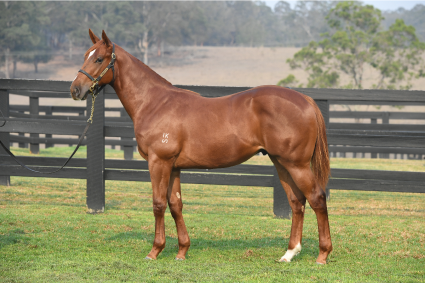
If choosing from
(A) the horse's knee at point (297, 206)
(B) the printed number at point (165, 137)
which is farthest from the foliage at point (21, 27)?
(A) the horse's knee at point (297, 206)

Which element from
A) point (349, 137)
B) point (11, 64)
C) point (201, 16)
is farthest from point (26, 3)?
point (349, 137)

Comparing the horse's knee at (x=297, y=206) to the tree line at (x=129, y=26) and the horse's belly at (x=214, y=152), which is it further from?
the tree line at (x=129, y=26)

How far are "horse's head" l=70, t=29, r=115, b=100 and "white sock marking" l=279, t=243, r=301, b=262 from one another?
2.64m

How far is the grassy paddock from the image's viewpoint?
423 cm

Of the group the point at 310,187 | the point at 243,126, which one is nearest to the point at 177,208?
the point at 243,126

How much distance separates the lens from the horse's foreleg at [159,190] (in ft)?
15.0

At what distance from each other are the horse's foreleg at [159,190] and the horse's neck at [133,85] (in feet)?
2.18

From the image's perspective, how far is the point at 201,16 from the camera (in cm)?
7388

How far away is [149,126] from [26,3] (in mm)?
58524

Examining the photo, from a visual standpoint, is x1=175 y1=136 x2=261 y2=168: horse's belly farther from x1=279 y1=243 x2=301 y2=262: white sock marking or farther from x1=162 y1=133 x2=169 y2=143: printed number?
x1=279 y1=243 x2=301 y2=262: white sock marking

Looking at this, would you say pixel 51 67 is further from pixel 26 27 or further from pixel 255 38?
pixel 255 38

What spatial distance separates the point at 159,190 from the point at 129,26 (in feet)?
203

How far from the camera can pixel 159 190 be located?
4.64 meters

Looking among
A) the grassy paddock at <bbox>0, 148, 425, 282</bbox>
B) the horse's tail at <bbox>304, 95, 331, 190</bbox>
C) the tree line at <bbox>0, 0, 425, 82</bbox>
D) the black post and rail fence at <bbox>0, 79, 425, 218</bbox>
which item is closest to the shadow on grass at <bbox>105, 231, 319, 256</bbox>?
the grassy paddock at <bbox>0, 148, 425, 282</bbox>
